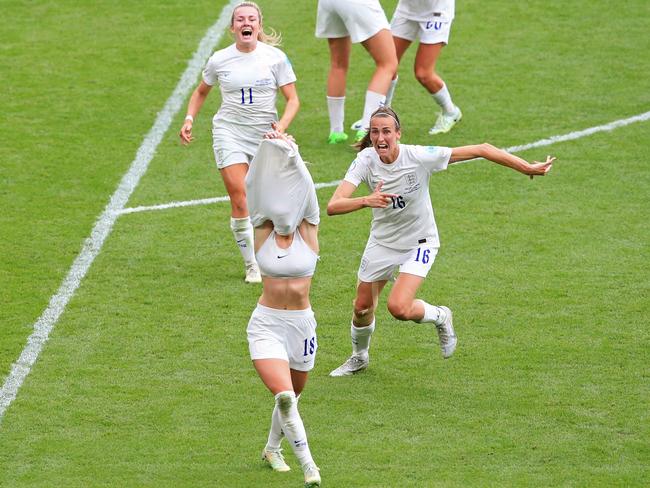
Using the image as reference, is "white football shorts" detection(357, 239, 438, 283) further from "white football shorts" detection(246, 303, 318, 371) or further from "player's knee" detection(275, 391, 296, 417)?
"player's knee" detection(275, 391, 296, 417)

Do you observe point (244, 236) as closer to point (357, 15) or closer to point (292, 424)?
point (357, 15)

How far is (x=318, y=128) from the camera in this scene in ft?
50.0

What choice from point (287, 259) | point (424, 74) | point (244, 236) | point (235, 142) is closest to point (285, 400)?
point (287, 259)

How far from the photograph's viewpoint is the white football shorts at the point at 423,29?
1455 cm

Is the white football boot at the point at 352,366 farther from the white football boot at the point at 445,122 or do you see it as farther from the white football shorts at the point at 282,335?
the white football boot at the point at 445,122

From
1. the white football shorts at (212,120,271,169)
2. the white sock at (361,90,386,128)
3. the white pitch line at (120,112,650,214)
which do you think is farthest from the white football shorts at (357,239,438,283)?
the white sock at (361,90,386,128)

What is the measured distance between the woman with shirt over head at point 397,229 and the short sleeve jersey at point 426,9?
207 inches

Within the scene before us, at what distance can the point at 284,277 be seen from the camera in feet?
26.5

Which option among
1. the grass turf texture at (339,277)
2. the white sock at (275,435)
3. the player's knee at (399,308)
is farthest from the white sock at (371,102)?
the white sock at (275,435)

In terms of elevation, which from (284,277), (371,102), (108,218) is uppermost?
(284,277)

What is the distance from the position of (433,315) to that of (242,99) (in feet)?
9.47

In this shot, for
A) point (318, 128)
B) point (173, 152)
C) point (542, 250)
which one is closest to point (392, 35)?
point (318, 128)

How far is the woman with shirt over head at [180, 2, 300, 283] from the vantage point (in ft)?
37.9

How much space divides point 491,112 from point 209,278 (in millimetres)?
5008
